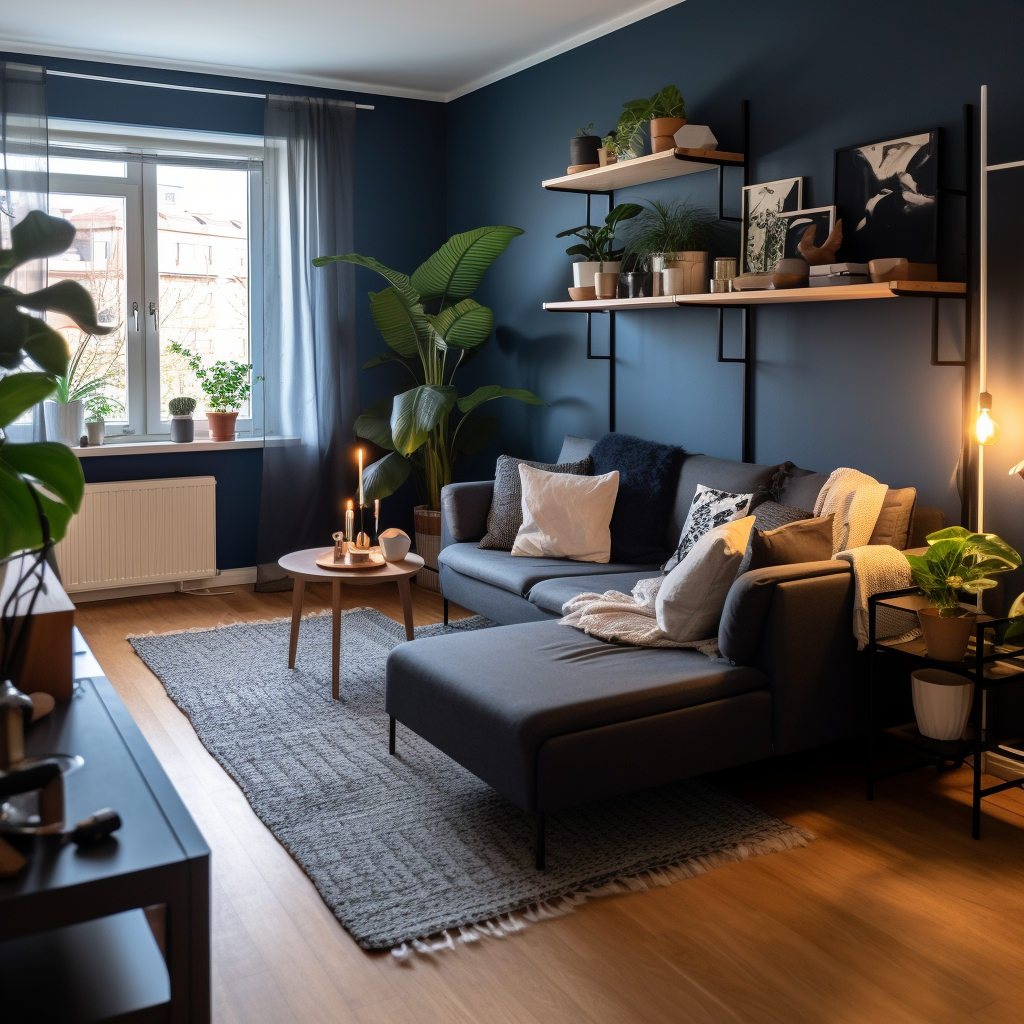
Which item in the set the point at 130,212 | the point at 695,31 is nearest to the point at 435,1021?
the point at 695,31

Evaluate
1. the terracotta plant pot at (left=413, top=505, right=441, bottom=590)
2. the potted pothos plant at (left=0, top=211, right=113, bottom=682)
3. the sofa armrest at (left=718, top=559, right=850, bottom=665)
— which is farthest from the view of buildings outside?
the potted pothos plant at (left=0, top=211, right=113, bottom=682)

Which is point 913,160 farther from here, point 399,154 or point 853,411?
point 399,154

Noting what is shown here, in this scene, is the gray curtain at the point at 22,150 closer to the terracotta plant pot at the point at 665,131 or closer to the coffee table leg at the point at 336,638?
the coffee table leg at the point at 336,638

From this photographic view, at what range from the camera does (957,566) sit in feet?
9.23

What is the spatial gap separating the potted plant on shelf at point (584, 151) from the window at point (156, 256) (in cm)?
199

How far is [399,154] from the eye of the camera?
5879 mm

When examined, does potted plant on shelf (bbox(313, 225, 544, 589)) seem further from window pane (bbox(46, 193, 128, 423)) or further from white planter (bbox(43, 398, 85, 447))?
white planter (bbox(43, 398, 85, 447))

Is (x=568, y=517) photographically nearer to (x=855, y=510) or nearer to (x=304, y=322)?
(x=855, y=510)

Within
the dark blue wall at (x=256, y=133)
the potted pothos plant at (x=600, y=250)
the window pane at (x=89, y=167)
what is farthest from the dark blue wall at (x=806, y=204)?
the window pane at (x=89, y=167)

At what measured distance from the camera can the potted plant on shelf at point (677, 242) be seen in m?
4.01

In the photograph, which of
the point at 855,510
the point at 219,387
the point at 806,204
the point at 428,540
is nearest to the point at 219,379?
the point at 219,387

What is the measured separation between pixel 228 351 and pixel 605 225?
2.31 metres

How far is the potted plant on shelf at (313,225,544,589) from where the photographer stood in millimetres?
4996

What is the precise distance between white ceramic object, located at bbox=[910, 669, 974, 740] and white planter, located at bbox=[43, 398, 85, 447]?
3945 mm
